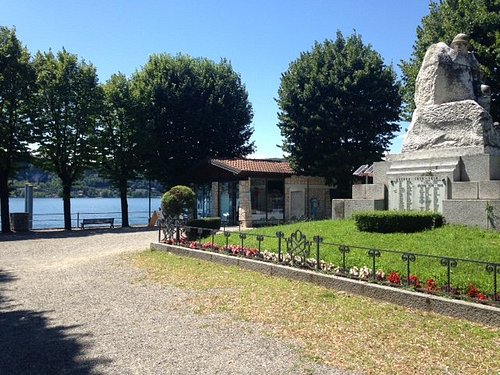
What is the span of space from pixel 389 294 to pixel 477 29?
719 inches

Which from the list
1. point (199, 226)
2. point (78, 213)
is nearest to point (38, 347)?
point (199, 226)

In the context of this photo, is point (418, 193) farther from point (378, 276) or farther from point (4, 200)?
point (4, 200)

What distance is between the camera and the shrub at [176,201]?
55.8 feet

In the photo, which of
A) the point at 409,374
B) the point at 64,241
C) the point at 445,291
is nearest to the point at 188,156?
the point at 64,241

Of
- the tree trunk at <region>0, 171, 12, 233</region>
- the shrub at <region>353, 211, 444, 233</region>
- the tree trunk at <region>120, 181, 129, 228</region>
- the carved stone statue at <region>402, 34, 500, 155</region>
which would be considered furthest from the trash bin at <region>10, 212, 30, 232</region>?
the carved stone statue at <region>402, 34, 500, 155</region>

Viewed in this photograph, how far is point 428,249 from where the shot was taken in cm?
948

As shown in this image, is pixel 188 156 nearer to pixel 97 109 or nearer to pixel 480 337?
pixel 97 109

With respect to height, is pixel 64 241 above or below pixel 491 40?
below

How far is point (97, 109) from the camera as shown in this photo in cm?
2781

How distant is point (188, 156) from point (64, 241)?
13794mm

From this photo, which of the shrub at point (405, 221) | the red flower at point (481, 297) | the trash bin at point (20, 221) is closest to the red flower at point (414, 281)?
the red flower at point (481, 297)

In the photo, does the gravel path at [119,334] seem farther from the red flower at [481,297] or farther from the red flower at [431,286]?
the red flower at [481,297]

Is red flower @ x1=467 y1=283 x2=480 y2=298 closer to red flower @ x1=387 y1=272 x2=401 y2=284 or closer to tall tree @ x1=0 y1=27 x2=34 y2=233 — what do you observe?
red flower @ x1=387 y1=272 x2=401 y2=284

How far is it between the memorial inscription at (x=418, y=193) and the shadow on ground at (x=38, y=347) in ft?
32.9
